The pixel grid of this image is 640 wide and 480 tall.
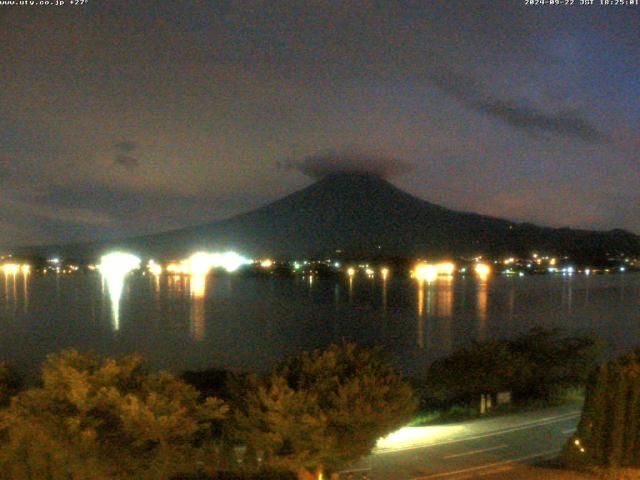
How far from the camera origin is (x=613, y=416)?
6.41 m

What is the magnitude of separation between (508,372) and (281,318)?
90.8ft

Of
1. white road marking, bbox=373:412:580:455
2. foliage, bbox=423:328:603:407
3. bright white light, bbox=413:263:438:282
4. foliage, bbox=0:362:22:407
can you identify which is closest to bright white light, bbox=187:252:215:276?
bright white light, bbox=413:263:438:282

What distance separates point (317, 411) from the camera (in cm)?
564

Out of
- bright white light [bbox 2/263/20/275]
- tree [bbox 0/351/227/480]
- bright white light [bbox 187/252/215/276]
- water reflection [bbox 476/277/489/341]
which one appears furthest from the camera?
bright white light [bbox 2/263/20/275]

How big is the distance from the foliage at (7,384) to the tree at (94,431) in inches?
93.5

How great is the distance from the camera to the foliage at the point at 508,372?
15.2 metres

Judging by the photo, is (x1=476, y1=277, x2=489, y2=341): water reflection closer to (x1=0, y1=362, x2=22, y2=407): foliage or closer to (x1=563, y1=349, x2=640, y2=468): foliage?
(x1=563, y1=349, x2=640, y2=468): foliage

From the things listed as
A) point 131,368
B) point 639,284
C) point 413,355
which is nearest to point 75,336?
point 413,355

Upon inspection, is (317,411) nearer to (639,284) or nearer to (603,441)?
(603,441)

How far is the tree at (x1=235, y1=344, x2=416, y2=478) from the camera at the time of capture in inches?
219

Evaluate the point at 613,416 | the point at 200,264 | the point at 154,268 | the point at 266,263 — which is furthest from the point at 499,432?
the point at 154,268

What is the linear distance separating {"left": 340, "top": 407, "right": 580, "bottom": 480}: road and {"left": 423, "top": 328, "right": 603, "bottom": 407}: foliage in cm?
391

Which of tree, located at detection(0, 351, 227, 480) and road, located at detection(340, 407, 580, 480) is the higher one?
tree, located at detection(0, 351, 227, 480)

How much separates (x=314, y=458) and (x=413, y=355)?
943 inches
